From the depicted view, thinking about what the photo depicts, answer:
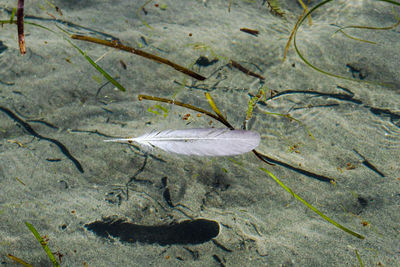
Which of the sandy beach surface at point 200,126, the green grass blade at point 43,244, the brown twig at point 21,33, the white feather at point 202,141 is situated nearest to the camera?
the green grass blade at point 43,244

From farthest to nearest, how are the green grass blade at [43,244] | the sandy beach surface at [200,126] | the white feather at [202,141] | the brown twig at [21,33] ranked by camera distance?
the brown twig at [21,33], the white feather at [202,141], the sandy beach surface at [200,126], the green grass blade at [43,244]

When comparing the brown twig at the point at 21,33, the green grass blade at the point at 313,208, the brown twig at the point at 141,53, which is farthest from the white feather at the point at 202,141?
the brown twig at the point at 21,33

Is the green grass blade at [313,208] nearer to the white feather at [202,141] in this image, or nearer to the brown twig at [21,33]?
the white feather at [202,141]

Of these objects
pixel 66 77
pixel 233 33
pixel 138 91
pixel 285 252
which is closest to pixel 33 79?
pixel 66 77

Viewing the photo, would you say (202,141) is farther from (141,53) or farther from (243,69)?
(141,53)

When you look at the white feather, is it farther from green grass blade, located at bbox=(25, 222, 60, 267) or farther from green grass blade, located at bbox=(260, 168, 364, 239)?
green grass blade, located at bbox=(25, 222, 60, 267)

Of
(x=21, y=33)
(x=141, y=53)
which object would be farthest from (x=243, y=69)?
(x=21, y=33)

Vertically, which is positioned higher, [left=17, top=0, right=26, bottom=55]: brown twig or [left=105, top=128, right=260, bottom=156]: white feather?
[left=17, top=0, right=26, bottom=55]: brown twig

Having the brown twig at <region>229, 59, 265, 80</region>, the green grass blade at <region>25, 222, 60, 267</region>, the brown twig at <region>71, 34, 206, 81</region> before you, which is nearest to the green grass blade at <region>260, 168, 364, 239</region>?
the brown twig at <region>229, 59, 265, 80</region>
